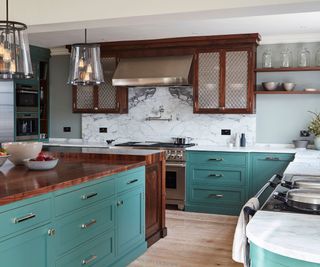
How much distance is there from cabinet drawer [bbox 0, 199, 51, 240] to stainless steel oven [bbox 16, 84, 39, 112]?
4388 mm

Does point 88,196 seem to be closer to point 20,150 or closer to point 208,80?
point 20,150

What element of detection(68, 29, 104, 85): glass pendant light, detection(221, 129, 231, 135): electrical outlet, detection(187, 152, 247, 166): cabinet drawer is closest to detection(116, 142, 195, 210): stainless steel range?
detection(187, 152, 247, 166): cabinet drawer

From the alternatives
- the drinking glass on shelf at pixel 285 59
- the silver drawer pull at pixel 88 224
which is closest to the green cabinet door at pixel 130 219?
the silver drawer pull at pixel 88 224

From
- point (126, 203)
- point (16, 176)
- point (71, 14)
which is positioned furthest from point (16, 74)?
point (126, 203)

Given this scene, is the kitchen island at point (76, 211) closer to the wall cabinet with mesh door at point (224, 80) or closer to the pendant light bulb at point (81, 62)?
the pendant light bulb at point (81, 62)

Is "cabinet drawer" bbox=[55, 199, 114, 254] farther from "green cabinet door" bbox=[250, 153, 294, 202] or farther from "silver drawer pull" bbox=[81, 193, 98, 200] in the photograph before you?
"green cabinet door" bbox=[250, 153, 294, 202]

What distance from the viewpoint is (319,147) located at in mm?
5848

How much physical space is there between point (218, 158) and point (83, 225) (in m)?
3.21

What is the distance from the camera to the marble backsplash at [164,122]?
659cm

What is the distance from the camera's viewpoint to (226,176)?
6.05 meters

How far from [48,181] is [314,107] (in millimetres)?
4443

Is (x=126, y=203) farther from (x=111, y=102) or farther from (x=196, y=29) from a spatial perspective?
(x=111, y=102)

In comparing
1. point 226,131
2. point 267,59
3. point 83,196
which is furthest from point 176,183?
point 83,196

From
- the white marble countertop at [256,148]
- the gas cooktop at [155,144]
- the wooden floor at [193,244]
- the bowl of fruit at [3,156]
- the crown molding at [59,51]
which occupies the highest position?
the crown molding at [59,51]
